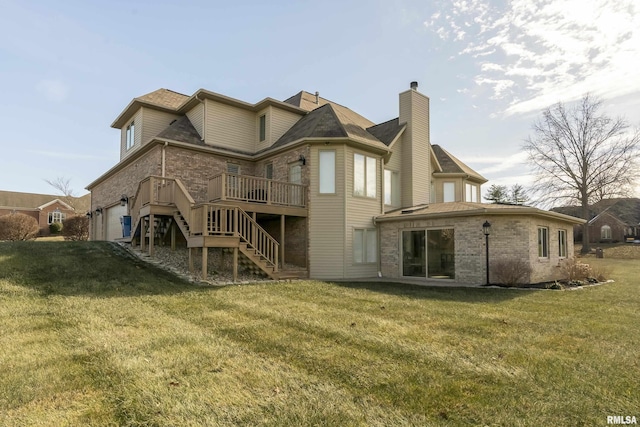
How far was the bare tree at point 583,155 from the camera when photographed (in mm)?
31078

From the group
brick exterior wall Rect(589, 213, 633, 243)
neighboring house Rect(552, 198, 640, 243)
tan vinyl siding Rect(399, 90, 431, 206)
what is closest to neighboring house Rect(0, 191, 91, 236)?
tan vinyl siding Rect(399, 90, 431, 206)

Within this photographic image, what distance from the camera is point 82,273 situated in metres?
9.26

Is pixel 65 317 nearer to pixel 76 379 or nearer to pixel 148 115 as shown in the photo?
pixel 76 379

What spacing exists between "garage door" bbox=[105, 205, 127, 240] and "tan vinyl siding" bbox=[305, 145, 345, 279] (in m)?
9.75

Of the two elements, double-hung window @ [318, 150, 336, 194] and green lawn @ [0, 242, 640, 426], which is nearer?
green lawn @ [0, 242, 640, 426]

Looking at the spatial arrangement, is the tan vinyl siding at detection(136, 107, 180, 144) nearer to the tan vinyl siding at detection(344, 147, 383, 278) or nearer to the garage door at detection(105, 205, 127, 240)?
the garage door at detection(105, 205, 127, 240)

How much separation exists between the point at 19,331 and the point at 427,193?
15.8 metres

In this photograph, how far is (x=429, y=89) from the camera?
17.7 m

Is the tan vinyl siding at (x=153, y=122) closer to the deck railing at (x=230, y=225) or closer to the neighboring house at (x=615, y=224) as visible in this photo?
the deck railing at (x=230, y=225)

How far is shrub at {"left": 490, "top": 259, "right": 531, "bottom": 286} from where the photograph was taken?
11406 mm

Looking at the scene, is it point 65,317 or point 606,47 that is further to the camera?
point 606,47

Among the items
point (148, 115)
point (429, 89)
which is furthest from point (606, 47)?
point (148, 115)

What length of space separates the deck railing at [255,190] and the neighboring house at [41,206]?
127 feet

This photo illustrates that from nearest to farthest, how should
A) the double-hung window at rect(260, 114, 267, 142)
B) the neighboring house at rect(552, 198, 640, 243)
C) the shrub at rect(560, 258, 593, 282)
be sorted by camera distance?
1. the shrub at rect(560, 258, 593, 282)
2. the double-hung window at rect(260, 114, 267, 142)
3. the neighboring house at rect(552, 198, 640, 243)
